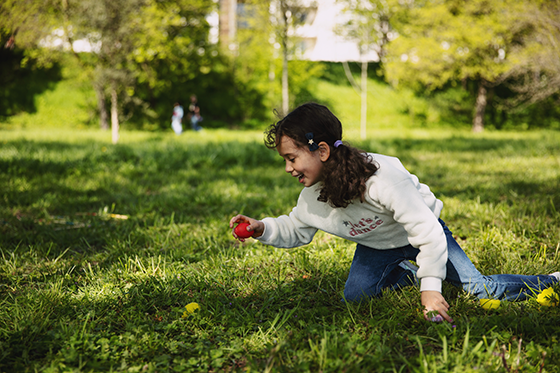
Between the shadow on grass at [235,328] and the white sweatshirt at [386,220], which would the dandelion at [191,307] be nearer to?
the shadow on grass at [235,328]

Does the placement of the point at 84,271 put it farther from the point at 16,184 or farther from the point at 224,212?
the point at 16,184

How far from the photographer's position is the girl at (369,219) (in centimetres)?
195

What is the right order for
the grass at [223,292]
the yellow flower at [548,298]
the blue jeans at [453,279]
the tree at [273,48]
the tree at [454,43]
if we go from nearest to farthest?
the grass at [223,292] < the yellow flower at [548,298] < the blue jeans at [453,279] < the tree at [273,48] < the tree at [454,43]

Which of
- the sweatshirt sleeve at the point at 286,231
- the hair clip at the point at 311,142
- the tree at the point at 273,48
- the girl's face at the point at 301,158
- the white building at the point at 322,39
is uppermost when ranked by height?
the white building at the point at 322,39

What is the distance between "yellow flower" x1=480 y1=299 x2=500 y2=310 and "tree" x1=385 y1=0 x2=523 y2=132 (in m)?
15.4

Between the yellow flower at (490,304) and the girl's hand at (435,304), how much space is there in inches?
12.3

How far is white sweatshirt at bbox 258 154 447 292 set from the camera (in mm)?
1941

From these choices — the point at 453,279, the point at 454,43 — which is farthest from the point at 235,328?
the point at 454,43

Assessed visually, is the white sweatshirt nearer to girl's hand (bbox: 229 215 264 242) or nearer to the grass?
girl's hand (bbox: 229 215 264 242)

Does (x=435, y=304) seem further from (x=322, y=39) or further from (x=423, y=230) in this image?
(x=322, y=39)

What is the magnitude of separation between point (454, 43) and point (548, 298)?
54.4ft

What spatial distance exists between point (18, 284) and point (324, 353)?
2002 millimetres

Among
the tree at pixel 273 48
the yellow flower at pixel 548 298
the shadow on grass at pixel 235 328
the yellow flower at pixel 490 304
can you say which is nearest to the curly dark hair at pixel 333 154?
the shadow on grass at pixel 235 328

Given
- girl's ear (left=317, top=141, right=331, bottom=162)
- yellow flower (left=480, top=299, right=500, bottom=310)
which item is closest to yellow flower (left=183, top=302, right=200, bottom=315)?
girl's ear (left=317, top=141, right=331, bottom=162)
